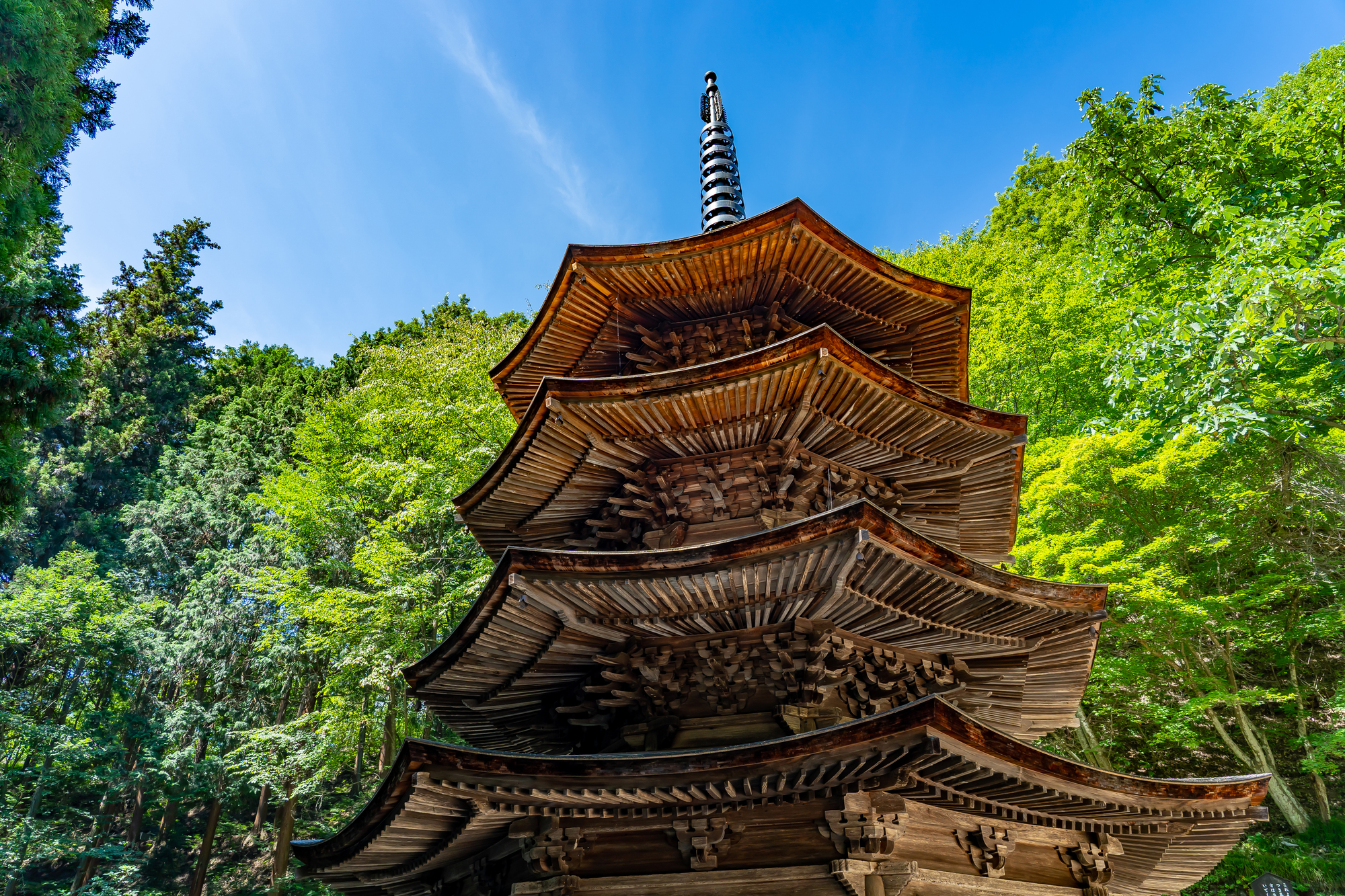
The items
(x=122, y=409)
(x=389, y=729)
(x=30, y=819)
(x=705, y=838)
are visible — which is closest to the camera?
(x=705, y=838)

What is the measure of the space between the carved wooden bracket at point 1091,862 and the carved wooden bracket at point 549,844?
4.22 m

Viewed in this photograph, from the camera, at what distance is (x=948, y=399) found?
6.44m

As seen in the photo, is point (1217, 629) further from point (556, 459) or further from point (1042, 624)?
point (556, 459)

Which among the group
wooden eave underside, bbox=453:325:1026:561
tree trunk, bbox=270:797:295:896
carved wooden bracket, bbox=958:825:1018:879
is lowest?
tree trunk, bbox=270:797:295:896

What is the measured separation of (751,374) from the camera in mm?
6012

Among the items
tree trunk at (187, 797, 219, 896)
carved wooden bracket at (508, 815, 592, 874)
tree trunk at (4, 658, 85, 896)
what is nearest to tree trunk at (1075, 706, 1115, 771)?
carved wooden bracket at (508, 815, 592, 874)

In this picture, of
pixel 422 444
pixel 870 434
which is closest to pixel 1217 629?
pixel 870 434

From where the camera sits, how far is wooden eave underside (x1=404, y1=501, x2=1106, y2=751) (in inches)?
203

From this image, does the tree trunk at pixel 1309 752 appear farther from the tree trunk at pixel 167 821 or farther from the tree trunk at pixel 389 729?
the tree trunk at pixel 167 821

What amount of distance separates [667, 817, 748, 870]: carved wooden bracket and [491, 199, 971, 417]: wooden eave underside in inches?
198

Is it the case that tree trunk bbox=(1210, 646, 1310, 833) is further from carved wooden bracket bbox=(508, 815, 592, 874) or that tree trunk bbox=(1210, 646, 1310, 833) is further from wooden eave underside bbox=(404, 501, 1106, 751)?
carved wooden bracket bbox=(508, 815, 592, 874)

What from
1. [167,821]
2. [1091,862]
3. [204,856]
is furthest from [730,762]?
[167,821]

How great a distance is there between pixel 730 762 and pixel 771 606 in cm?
129

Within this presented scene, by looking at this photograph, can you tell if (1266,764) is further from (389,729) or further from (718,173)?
(389,729)
